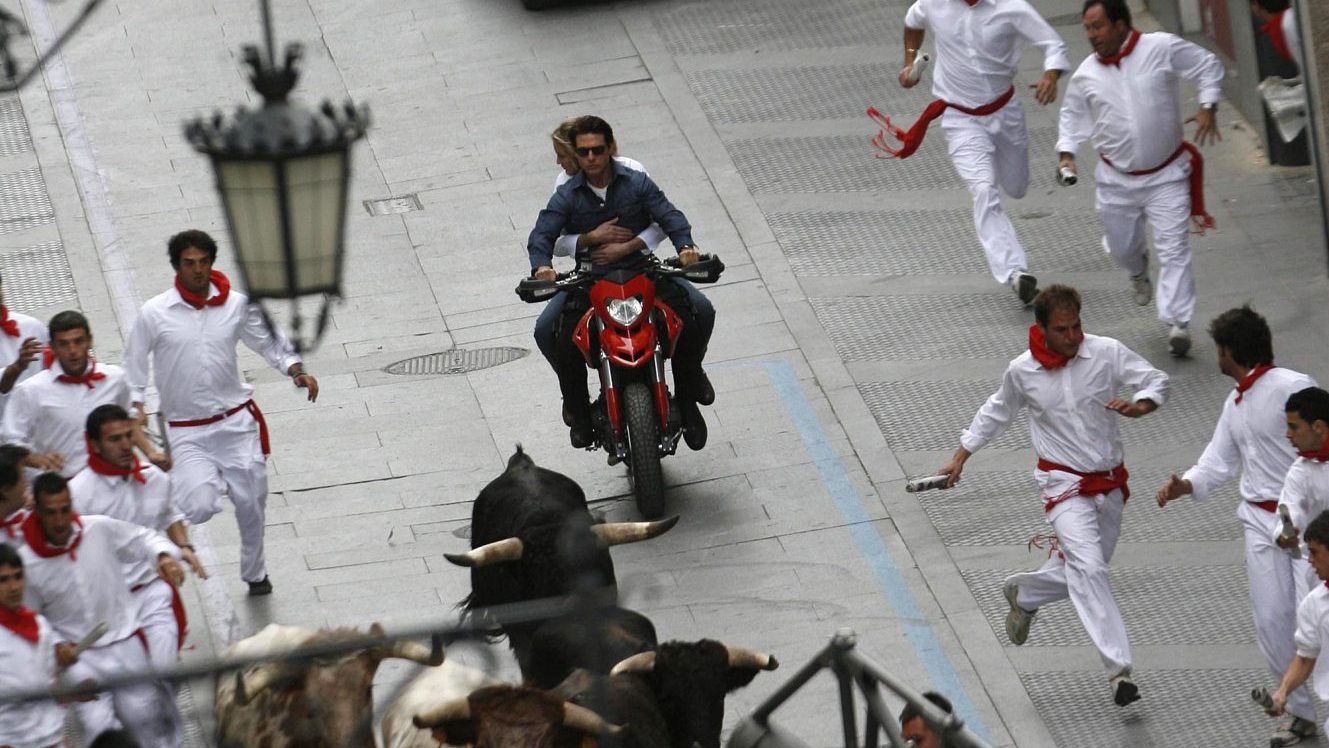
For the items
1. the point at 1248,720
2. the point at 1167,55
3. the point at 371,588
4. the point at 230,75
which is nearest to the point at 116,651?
the point at 371,588

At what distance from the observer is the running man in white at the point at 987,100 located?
15.2 m

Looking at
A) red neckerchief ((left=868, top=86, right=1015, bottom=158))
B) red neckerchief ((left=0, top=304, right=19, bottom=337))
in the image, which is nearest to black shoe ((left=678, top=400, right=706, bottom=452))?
red neckerchief ((left=868, top=86, right=1015, bottom=158))

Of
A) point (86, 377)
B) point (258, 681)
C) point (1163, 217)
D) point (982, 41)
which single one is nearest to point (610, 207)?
point (86, 377)

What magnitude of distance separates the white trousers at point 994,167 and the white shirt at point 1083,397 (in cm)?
399

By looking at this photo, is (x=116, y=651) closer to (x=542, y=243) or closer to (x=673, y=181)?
(x=542, y=243)

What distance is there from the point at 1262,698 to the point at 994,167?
19.1 ft

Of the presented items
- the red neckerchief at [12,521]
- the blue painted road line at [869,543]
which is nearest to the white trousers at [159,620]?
the red neckerchief at [12,521]

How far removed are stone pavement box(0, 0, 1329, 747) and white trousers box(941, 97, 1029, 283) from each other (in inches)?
18.3

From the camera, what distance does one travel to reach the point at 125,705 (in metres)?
9.89

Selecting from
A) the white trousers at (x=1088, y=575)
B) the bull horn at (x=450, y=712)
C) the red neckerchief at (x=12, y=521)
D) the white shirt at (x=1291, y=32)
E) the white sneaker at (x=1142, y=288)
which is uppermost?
the bull horn at (x=450, y=712)

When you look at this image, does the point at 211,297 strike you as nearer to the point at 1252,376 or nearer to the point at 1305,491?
the point at 1252,376

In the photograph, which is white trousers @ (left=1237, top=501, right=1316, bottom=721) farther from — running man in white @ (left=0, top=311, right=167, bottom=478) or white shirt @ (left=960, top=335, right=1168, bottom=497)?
running man in white @ (left=0, top=311, right=167, bottom=478)

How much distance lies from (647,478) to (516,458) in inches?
52.8

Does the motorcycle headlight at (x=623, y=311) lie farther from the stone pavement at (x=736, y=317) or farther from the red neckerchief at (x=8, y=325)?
the red neckerchief at (x=8, y=325)
